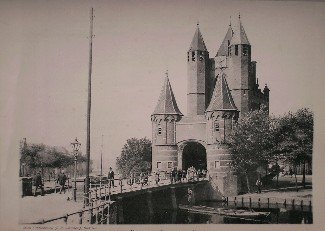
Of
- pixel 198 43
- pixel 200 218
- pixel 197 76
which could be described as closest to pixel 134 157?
pixel 200 218

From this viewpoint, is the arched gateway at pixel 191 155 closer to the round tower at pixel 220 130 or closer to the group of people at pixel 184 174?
the group of people at pixel 184 174

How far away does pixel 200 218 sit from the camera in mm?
10922

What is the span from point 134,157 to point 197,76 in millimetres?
4161

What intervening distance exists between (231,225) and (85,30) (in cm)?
478

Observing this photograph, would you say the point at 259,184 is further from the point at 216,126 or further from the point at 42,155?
the point at 42,155

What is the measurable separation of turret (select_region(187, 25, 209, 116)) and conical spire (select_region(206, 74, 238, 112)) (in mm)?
280

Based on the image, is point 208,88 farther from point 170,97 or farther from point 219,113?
point 170,97

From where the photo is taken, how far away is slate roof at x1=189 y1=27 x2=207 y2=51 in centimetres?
1012

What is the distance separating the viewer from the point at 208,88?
1644 cm

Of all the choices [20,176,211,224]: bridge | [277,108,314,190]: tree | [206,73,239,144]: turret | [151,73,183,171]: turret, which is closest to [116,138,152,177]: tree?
[151,73,183,171]: turret

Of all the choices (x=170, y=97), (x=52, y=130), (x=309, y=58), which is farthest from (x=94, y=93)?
(x=309, y=58)

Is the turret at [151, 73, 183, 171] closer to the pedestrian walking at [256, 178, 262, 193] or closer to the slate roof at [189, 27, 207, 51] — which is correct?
the slate roof at [189, 27, 207, 51]

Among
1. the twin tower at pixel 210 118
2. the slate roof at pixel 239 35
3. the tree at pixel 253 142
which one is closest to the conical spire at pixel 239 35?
the slate roof at pixel 239 35

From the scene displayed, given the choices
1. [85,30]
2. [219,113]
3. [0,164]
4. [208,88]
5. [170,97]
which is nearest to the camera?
[0,164]
